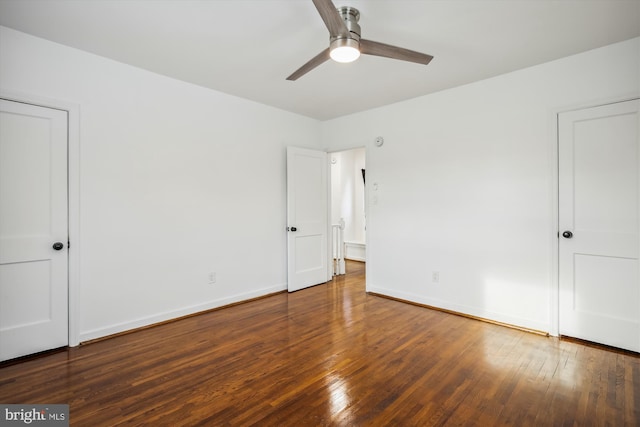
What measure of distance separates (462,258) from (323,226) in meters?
2.08

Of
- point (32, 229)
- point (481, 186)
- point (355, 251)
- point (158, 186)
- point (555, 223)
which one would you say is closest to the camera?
point (32, 229)

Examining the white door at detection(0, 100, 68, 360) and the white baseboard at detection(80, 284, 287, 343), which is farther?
the white baseboard at detection(80, 284, 287, 343)

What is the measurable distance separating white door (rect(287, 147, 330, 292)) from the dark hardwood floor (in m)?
1.34

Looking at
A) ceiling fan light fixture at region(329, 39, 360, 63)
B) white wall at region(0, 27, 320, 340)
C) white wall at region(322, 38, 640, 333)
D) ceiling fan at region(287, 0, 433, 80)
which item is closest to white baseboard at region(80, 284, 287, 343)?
white wall at region(0, 27, 320, 340)

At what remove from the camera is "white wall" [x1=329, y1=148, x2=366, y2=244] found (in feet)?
22.9

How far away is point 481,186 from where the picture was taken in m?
3.45

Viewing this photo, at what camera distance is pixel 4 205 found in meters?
2.48

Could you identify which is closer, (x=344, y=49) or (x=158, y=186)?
(x=344, y=49)

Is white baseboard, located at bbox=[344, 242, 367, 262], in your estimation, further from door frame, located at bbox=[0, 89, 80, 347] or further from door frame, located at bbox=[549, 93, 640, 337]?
door frame, located at bbox=[0, 89, 80, 347]

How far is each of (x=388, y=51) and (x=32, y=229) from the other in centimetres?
313

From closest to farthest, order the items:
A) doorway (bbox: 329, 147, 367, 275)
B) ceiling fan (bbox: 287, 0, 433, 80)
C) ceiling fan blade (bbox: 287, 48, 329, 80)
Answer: ceiling fan (bbox: 287, 0, 433, 80) < ceiling fan blade (bbox: 287, 48, 329, 80) < doorway (bbox: 329, 147, 367, 275)

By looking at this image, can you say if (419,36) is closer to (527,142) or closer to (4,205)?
(527,142)

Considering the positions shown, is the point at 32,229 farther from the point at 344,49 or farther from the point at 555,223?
the point at 555,223

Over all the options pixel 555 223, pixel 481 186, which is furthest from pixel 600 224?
pixel 481 186
